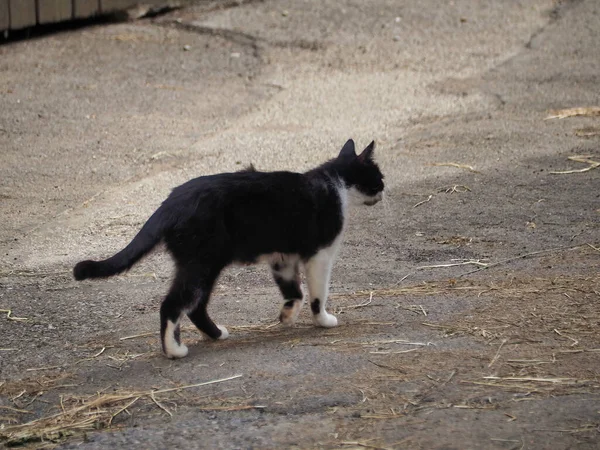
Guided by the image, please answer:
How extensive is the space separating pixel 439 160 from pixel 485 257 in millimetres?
2021

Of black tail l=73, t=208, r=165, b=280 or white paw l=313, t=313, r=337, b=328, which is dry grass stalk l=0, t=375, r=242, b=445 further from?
white paw l=313, t=313, r=337, b=328

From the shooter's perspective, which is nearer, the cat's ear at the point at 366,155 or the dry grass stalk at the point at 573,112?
the cat's ear at the point at 366,155

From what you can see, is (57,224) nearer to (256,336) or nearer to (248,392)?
(256,336)

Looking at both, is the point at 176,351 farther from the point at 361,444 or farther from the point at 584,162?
the point at 584,162

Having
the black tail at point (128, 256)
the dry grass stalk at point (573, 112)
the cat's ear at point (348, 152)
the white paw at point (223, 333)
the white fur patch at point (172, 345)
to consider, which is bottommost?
the white paw at point (223, 333)

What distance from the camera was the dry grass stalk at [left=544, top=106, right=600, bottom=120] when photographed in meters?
9.30

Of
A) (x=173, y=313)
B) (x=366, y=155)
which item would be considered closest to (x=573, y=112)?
(x=366, y=155)

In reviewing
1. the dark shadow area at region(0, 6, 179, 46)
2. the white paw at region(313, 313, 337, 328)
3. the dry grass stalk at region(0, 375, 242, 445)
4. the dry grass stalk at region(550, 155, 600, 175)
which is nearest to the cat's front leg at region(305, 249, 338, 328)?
the white paw at region(313, 313, 337, 328)

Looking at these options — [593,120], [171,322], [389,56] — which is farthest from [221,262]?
[389,56]

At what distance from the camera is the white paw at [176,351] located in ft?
15.6

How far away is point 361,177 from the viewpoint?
5609 mm

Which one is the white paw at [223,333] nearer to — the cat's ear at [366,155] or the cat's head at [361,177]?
the cat's head at [361,177]

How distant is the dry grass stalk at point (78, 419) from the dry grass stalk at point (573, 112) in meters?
6.02

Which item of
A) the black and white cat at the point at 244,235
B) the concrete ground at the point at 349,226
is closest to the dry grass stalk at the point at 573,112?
the concrete ground at the point at 349,226
